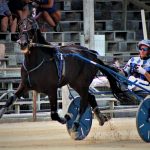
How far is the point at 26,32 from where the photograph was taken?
8945 millimetres

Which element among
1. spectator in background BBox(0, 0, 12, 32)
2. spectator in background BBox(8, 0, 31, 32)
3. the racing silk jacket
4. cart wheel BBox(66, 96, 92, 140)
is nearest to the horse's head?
cart wheel BBox(66, 96, 92, 140)

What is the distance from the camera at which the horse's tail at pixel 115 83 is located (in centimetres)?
993

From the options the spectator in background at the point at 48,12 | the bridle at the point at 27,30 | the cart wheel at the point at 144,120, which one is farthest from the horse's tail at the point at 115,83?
the spectator in background at the point at 48,12

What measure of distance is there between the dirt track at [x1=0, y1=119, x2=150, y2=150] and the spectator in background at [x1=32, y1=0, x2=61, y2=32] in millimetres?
5552

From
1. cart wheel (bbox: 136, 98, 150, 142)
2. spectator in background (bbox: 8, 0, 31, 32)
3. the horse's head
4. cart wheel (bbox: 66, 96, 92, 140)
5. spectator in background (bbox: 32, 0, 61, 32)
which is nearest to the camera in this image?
the horse's head

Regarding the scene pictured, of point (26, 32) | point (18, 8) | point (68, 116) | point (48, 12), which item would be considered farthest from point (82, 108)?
point (48, 12)

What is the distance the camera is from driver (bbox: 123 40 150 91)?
9.53 m

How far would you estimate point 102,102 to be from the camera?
14195 mm

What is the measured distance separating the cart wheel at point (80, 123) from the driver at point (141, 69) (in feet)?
2.45

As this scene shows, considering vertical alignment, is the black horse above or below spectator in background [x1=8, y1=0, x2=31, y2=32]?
below

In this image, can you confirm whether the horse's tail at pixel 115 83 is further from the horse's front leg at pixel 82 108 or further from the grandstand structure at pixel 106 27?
the grandstand structure at pixel 106 27

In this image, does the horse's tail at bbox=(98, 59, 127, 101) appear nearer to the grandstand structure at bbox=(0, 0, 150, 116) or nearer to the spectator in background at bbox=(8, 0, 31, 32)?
the grandstand structure at bbox=(0, 0, 150, 116)

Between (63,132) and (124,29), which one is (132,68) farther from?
(124,29)

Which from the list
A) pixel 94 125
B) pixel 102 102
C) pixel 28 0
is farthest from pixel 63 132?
pixel 28 0
